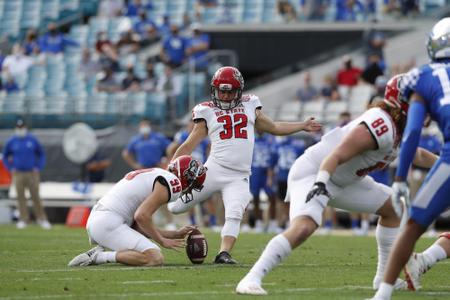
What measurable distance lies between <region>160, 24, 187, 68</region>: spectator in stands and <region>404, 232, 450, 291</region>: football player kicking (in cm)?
1576

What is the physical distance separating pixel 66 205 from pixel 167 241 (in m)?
12.9

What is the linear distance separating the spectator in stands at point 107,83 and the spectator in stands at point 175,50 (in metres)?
1.11

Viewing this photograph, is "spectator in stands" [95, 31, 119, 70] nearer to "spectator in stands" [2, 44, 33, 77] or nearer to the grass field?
"spectator in stands" [2, 44, 33, 77]

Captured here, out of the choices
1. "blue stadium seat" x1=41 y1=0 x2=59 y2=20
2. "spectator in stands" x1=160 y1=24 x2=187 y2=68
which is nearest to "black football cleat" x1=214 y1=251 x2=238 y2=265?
"spectator in stands" x1=160 y1=24 x2=187 y2=68

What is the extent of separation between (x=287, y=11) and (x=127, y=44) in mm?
3678

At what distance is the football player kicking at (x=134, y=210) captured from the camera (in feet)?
31.3

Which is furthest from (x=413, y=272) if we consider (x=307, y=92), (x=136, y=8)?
(x=136, y=8)

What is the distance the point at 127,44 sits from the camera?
2580 centimetres

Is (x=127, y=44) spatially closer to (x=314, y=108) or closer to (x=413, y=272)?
(x=314, y=108)

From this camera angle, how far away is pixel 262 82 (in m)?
23.8

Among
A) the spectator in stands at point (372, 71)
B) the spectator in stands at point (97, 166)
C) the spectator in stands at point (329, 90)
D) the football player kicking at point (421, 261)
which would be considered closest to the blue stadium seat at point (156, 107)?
the spectator in stands at point (97, 166)

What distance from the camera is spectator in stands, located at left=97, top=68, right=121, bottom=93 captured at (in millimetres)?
23938

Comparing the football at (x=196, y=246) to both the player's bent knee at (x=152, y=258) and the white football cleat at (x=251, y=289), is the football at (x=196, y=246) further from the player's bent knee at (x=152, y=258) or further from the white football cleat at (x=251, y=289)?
the white football cleat at (x=251, y=289)

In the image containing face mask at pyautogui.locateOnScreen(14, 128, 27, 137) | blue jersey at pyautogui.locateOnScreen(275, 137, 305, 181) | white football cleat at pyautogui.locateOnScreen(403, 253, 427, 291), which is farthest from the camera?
face mask at pyautogui.locateOnScreen(14, 128, 27, 137)
